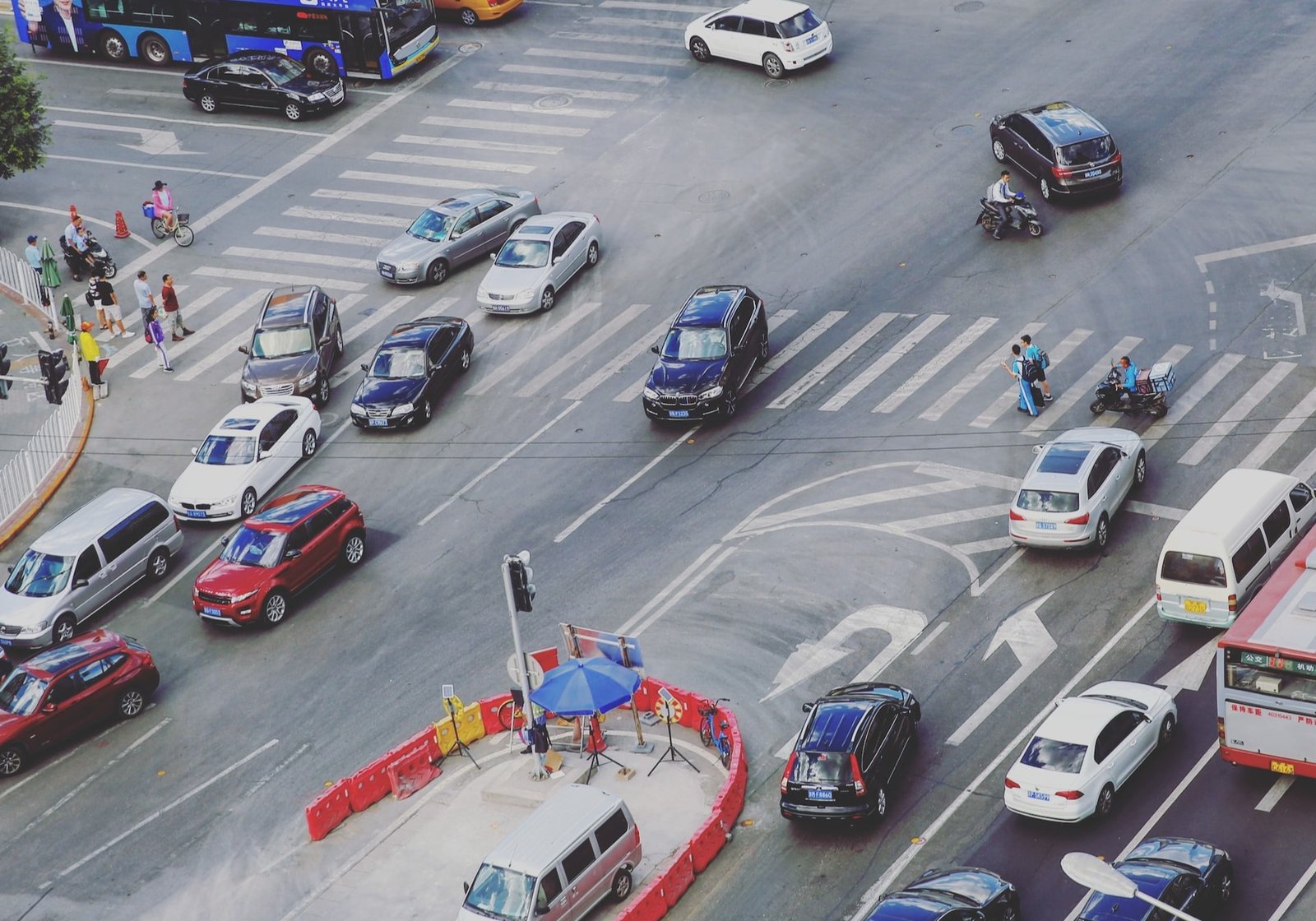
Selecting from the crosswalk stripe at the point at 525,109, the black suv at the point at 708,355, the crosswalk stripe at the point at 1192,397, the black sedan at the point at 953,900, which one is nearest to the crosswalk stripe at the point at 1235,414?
the crosswalk stripe at the point at 1192,397

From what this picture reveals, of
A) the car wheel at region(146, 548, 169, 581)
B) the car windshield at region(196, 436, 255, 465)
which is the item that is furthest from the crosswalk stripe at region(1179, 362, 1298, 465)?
the car wheel at region(146, 548, 169, 581)

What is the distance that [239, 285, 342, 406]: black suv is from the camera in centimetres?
4178

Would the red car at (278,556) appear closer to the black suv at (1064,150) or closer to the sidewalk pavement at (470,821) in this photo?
the sidewalk pavement at (470,821)

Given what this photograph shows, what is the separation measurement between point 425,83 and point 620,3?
784 cm

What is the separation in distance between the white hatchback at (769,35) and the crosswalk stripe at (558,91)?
3.05 metres

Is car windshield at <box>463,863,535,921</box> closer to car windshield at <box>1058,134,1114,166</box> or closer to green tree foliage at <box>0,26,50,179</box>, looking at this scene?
car windshield at <box>1058,134,1114,166</box>

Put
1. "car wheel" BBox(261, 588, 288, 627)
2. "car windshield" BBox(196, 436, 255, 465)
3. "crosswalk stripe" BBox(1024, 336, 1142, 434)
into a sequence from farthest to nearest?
"car windshield" BBox(196, 436, 255, 465), "crosswalk stripe" BBox(1024, 336, 1142, 434), "car wheel" BBox(261, 588, 288, 627)

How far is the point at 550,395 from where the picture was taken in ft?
136

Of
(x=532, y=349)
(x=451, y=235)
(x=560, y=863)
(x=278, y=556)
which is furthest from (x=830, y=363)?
(x=560, y=863)

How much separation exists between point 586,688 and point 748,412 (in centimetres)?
1183

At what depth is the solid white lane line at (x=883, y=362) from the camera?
1547 inches

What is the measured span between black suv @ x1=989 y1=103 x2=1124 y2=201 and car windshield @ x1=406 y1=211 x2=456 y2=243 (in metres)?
15.0

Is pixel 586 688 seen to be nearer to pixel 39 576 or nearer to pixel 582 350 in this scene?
pixel 39 576

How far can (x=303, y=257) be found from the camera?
1908 inches
